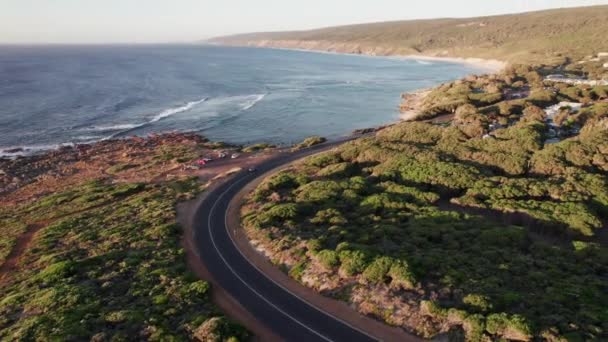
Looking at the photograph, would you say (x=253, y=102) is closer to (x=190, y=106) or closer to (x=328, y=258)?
(x=190, y=106)

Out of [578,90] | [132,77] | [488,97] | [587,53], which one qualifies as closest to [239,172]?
[488,97]

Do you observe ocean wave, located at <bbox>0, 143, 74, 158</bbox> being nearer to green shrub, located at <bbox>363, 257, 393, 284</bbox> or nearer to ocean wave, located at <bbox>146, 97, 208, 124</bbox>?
ocean wave, located at <bbox>146, 97, 208, 124</bbox>

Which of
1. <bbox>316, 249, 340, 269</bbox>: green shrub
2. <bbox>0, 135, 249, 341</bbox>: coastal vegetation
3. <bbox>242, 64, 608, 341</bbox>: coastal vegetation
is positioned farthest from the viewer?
<bbox>316, 249, 340, 269</bbox>: green shrub

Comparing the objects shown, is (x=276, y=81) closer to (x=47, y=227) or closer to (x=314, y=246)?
(x=47, y=227)

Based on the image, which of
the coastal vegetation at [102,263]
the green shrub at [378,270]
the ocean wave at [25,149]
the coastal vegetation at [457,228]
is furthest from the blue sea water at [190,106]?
the green shrub at [378,270]

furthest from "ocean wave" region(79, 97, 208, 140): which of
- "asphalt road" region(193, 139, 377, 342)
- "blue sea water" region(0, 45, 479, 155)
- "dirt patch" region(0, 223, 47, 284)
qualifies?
"asphalt road" region(193, 139, 377, 342)
